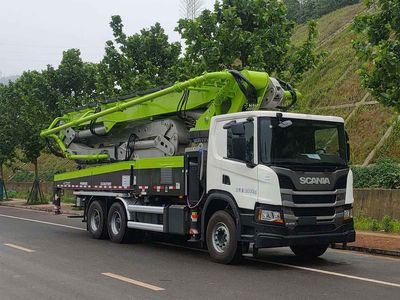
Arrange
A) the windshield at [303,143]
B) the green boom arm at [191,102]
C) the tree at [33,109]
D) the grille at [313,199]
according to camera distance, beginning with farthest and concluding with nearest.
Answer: the tree at [33,109] → the green boom arm at [191,102] → the windshield at [303,143] → the grille at [313,199]

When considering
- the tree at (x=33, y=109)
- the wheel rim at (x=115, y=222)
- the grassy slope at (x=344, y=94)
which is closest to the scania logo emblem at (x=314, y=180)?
the wheel rim at (x=115, y=222)

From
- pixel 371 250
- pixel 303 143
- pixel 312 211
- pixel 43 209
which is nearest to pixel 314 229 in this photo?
pixel 312 211

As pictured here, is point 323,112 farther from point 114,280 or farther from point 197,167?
point 114,280

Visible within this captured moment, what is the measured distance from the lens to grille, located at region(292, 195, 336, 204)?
388 inches

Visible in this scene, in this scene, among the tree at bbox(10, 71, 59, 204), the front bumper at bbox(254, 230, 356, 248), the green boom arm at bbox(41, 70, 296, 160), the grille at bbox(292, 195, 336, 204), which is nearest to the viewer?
the front bumper at bbox(254, 230, 356, 248)

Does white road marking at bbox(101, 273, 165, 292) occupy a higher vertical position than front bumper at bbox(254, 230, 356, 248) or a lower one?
lower

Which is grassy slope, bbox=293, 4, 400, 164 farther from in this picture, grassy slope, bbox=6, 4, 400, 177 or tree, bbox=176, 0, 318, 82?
tree, bbox=176, 0, 318, 82

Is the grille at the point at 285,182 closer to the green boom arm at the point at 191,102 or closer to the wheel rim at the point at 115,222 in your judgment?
the green boom arm at the point at 191,102

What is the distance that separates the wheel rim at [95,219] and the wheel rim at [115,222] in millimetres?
817

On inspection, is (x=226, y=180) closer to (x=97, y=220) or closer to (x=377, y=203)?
(x=97, y=220)

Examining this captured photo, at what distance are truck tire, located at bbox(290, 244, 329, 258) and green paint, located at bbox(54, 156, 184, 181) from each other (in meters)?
3.08

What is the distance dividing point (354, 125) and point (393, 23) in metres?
12.9

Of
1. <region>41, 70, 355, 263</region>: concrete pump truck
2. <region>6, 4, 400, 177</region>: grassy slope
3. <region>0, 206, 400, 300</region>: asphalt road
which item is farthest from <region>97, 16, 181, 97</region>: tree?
<region>0, 206, 400, 300</region>: asphalt road

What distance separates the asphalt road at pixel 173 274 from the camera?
7.84 metres
